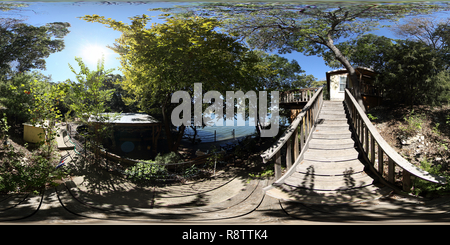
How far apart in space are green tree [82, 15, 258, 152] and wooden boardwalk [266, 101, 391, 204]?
3.45ft

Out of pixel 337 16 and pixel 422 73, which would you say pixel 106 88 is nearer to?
pixel 337 16

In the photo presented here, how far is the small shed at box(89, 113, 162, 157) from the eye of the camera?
1461 millimetres

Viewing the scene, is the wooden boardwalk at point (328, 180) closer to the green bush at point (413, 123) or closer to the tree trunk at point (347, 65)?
the green bush at point (413, 123)

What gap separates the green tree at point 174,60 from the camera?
1.53 meters

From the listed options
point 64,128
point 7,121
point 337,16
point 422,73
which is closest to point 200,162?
point 64,128

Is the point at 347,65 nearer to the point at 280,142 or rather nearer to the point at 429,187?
the point at 280,142

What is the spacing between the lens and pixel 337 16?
5.57ft

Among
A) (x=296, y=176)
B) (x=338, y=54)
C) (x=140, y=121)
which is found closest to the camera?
(x=140, y=121)

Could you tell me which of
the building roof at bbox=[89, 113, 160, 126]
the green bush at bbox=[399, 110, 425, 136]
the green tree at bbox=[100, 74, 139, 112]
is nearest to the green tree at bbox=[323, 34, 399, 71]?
the green bush at bbox=[399, 110, 425, 136]

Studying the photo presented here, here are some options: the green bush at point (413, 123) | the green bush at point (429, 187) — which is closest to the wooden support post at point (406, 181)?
the green bush at point (429, 187)

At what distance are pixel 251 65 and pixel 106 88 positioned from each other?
4.79ft

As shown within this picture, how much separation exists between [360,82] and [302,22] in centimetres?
93

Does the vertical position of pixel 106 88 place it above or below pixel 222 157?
above

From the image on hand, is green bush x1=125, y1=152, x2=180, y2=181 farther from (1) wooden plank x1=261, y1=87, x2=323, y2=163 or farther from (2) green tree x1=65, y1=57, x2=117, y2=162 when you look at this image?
(1) wooden plank x1=261, y1=87, x2=323, y2=163
